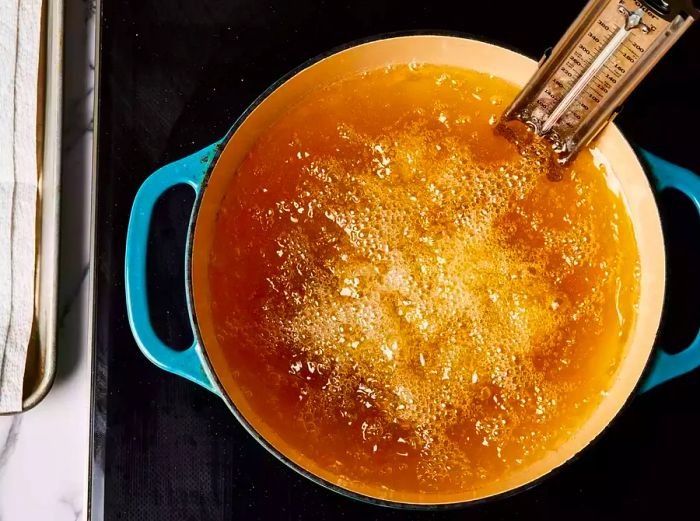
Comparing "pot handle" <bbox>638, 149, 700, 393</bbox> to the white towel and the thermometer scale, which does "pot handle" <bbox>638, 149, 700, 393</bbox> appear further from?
the white towel

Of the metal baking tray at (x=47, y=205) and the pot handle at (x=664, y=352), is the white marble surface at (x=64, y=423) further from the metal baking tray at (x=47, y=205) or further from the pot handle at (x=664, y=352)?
the pot handle at (x=664, y=352)

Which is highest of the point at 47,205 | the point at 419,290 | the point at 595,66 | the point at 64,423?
the point at 595,66

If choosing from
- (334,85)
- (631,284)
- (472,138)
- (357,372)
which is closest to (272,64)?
(334,85)

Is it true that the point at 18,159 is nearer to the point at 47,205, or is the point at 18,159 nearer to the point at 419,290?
the point at 47,205

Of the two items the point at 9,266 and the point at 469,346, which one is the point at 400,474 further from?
the point at 9,266

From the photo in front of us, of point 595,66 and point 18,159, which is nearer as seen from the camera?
point 595,66

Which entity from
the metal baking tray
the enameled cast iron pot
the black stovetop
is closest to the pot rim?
the enameled cast iron pot

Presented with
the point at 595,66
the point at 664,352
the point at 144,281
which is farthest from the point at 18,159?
the point at 664,352
